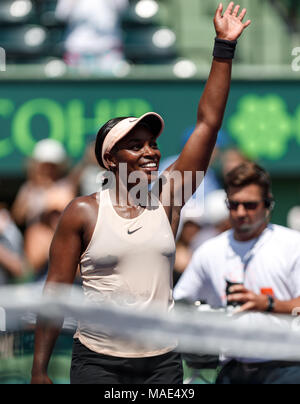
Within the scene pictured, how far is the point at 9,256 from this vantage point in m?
6.91

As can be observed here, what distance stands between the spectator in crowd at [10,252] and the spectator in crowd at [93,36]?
2.20m

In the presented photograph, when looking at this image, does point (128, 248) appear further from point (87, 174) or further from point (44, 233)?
point (87, 174)

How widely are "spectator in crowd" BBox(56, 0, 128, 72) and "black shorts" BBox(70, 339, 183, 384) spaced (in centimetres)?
586

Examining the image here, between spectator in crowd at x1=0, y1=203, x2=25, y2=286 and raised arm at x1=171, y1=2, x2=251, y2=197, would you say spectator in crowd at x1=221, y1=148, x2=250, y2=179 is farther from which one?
raised arm at x1=171, y1=2, x2=251, y2=197

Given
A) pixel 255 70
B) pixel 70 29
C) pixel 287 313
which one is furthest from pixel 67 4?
pixel 287 313

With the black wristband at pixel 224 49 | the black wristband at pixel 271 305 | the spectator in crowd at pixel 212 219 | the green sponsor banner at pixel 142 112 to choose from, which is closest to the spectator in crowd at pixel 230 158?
the green sponsor banner at pixel 142 112

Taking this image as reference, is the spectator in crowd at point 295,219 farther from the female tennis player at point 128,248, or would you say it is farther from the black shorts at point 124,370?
the black shorts at point 124,370

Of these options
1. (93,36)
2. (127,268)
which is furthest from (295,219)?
(127,268)

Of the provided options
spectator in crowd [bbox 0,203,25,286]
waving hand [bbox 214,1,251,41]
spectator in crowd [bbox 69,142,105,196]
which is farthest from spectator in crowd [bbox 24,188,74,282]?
waving hand [bbox 214,1,251,41]

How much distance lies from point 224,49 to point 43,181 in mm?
4263

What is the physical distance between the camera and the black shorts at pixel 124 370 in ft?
10.2

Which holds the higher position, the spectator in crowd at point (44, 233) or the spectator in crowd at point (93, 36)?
the spectator in crowd at point (93, 36)

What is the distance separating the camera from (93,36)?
8852mm

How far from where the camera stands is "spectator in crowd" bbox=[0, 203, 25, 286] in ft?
22.3
